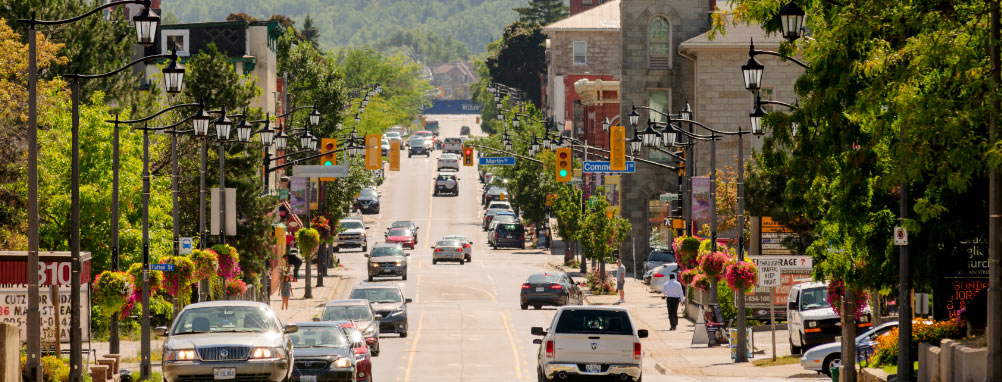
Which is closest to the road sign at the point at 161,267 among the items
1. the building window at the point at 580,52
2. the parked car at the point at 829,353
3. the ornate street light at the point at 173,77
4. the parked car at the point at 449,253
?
the ornate street light at the point at 173,77

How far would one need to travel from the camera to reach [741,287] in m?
35.9

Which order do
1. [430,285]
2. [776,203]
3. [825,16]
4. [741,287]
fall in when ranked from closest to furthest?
[825,16] → [741,287] → [776,203] → [430,285]

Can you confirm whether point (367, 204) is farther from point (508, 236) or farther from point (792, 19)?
point (792, 19)

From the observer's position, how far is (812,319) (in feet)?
111

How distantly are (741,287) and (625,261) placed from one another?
40.8 metres

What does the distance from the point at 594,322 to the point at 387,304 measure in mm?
17579

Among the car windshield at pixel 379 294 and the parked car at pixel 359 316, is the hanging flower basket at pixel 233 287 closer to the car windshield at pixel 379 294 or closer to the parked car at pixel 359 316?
the car windshield at pixel 379 294

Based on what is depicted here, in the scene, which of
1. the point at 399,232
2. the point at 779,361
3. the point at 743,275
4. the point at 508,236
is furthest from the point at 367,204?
the point at 779,361

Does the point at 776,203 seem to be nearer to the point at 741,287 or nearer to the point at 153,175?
the point at 741,287

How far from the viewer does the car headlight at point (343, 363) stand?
25.3m

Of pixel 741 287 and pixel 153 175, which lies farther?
pixel 153 175

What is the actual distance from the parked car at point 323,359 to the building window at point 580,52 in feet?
292

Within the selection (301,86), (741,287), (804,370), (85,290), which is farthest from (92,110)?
(301,86)

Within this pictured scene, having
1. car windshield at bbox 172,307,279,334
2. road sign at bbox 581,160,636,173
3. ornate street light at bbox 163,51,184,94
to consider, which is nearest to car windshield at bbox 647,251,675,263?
road sign at bbox 581,160,636,173
